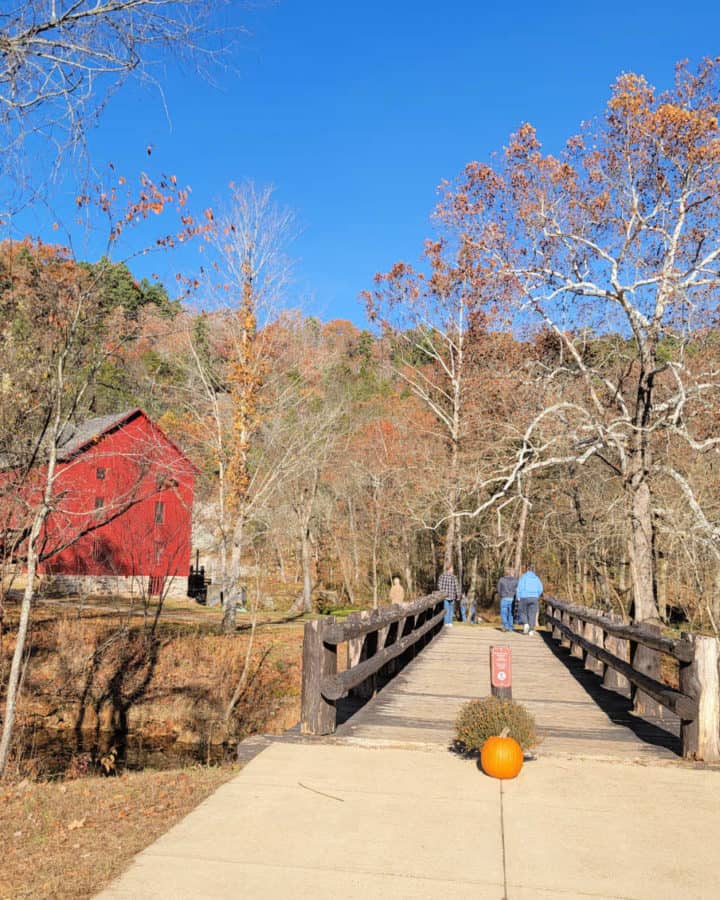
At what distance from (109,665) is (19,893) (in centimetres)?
1675

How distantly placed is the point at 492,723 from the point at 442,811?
53.3 inches

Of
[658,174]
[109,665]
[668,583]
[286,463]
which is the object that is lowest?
[109,665]

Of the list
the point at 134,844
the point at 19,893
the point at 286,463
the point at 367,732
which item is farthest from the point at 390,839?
the point at 286,463

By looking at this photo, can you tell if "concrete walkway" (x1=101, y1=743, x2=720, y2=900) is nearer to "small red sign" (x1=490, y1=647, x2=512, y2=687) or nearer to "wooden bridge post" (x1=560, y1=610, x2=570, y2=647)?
"small red sign" (x1=490, y1=647, x2=512, y2=687)

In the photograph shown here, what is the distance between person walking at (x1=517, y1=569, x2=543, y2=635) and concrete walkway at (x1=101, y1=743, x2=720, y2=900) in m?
11.7

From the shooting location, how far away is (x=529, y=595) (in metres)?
18.1

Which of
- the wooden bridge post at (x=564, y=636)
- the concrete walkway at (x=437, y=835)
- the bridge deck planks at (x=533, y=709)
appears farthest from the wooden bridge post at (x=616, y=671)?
the wooden bridge post at (x=564, y=636)

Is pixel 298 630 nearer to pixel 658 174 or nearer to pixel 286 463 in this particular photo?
pixel 286 463

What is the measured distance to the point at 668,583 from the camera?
29.7m

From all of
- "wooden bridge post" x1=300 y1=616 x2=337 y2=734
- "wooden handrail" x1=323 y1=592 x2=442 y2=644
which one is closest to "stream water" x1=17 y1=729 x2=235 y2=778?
"wooden handrail" x1=323 y1=592 x2=442 y2=644

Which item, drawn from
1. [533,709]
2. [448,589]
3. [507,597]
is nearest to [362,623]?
[533,709]

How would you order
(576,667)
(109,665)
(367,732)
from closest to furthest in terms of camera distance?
(367,732) → (576,667) → (109,665)

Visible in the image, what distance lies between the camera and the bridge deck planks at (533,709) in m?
6.91

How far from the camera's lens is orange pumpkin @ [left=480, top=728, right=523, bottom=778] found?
572 centimetres
